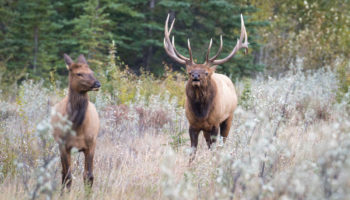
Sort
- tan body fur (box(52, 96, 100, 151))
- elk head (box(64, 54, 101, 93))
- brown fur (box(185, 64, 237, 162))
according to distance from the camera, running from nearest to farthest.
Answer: elk head (box(64, 54, 101, 93)), tan body fur (box(52, 96, 100, 151)), brown fur (box(185, 64, 237, 162))

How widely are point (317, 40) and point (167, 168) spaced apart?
61.9 feet

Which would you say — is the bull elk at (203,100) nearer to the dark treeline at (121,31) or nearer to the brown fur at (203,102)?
the brown fur at (203,102)

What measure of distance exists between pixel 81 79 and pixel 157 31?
14782mm

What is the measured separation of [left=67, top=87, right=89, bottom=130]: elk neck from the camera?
406 centimetres

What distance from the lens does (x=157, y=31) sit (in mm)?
18500

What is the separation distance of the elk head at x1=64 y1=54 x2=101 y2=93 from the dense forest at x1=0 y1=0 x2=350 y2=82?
10577mm

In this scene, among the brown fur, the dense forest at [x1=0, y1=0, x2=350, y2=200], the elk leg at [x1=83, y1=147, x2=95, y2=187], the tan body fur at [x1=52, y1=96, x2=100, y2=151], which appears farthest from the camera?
the brown fur

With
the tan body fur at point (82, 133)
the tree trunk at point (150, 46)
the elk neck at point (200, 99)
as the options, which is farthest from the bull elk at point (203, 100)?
the tree trunk at point (150, 46)

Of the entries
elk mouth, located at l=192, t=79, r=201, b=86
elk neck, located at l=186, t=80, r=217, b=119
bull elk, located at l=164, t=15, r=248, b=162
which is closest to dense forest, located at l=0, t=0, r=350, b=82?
bull elk, located at l=164, t=15, r=248, b=162

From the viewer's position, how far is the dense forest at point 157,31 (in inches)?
625

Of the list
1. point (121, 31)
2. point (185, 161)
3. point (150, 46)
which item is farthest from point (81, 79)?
point (121, 31)

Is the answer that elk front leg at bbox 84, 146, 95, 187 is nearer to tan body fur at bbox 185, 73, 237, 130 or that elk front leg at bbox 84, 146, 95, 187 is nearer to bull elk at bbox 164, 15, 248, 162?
bull elk at bbox 164, 15, 248, 162

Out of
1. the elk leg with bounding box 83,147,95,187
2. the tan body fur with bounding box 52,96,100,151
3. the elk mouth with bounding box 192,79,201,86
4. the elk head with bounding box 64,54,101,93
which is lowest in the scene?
the elk leg with bounding box 83,147,95,187

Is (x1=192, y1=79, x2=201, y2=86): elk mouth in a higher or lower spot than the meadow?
higher
